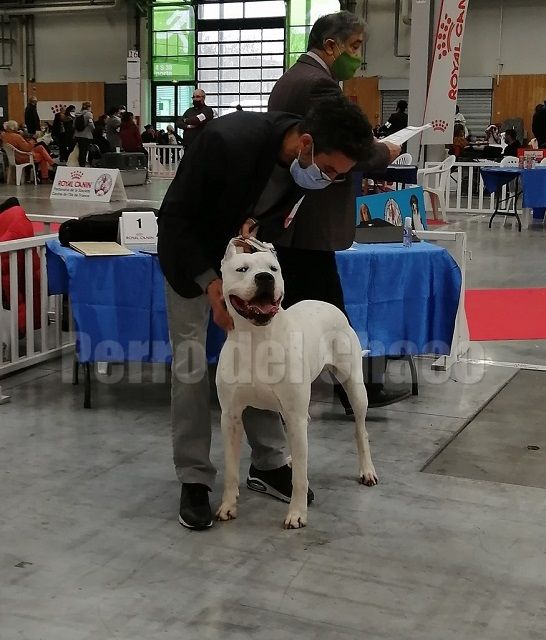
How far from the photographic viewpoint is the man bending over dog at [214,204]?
2.54m

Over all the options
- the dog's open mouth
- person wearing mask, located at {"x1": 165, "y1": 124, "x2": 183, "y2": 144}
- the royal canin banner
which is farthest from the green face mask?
person wearing mask, located at {"x1": 165, "y1": 124, "x2": 183, "y2": 144}

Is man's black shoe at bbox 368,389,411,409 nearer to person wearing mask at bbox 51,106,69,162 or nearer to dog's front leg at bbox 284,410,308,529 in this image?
dog's front leg at bbox 284,410,308,529

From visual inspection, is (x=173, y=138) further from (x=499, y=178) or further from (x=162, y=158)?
(x=499, y=178)

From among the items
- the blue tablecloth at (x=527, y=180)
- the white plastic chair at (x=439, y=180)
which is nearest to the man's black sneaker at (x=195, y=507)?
the white plastic chair at (x=439, y=180)

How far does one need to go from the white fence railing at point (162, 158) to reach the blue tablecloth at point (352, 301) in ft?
56.0

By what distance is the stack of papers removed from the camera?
420 centimetres

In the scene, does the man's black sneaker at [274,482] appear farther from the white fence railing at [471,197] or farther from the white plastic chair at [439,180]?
the white fence railing at [471,197]

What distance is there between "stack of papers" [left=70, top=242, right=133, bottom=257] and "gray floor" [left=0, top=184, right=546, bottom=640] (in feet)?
2.45

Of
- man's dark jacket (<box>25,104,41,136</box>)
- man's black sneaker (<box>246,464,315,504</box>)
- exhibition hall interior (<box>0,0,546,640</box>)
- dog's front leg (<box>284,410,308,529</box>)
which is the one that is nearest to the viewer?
exhibition hall interior (<box>0,0,546,640</box>)

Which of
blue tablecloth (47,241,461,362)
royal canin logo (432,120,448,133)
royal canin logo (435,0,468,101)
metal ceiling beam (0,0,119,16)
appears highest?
metal ceiling beam (0,0,119,16)

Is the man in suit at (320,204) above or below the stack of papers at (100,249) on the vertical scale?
above

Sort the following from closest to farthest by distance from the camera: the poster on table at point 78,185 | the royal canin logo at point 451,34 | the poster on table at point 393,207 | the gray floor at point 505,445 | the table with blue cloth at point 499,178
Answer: the gray floor at point 505,445 → the poster on table at point 393,207 → the royal canin logo at point 451,34 → the table with blue cloth at point 499,178 → the poster on table at point 78,185

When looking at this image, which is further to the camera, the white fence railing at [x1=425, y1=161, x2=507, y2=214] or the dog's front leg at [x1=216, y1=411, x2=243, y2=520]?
the white fence railing at [x1=425, y1=161, x2=507, y2=214]

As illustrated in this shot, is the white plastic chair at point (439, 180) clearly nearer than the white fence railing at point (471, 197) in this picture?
Yes
